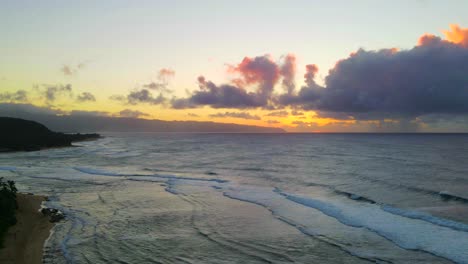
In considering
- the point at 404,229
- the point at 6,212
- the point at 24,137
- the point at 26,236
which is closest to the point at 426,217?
the point at 404,229

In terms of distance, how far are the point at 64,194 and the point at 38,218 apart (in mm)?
9289

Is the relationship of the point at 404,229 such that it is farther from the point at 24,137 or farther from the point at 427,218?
the point at 24,137

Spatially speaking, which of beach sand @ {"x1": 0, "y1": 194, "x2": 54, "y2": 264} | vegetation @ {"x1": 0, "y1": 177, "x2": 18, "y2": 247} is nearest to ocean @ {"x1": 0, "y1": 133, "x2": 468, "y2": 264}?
beach sand @ {"x1": 0, "y1": 194, "x2": 54, "y2": 264}

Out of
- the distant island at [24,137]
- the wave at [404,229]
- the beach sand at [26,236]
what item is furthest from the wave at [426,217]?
the distant island at [24,137]

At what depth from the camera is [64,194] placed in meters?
29.3

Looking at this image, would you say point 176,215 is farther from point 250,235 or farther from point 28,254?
point 28,254

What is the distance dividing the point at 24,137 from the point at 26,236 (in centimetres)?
10197

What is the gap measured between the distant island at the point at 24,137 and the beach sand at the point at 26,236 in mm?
78857

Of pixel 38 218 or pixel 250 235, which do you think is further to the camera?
pixel 38 218

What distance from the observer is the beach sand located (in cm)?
1416

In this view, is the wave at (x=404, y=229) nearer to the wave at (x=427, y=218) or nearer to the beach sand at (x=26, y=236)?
the wave at (x=427, y=218)

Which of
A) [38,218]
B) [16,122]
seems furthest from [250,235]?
[16,122]

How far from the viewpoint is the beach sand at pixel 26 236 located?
1416 cm

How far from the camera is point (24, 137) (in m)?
105
